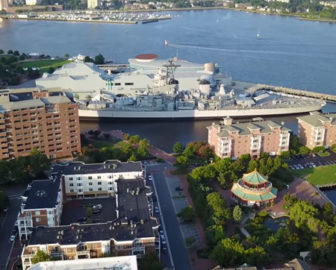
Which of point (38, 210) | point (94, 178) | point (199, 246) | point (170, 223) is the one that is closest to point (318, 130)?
point (170, 223)

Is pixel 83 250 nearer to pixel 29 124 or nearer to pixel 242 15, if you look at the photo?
pixel 29 124

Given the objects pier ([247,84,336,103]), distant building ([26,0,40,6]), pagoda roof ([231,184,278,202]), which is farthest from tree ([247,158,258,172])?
distant building ([26,0,40,6])

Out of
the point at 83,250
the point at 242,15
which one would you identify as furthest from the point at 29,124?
the point at 242,15

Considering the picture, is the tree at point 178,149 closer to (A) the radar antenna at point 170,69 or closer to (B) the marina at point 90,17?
(A) the radar antenna at point 170,69

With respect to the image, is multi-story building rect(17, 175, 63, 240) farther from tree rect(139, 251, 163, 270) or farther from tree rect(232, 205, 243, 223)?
tree rect(232, 205, 243, 223)

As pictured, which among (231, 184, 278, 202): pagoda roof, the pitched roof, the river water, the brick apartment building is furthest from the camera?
the river water

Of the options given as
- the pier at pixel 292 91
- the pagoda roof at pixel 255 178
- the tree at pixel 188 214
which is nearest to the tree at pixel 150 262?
the tree at pixel 188 214
